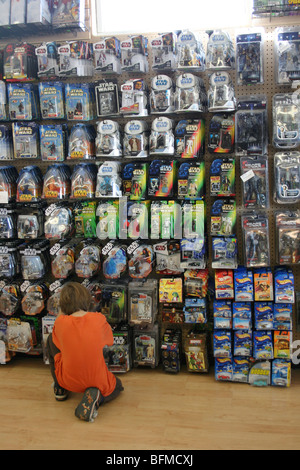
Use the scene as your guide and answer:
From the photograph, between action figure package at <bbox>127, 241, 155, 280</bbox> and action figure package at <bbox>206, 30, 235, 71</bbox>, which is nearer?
action figure package at <bbox>206, 30, 235, 71</bbox>

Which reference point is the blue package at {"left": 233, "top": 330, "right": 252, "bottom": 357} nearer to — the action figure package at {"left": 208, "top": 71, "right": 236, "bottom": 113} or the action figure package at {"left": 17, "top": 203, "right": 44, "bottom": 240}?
the action figure package at {"left": 208, "top": 71, "right": 236, "bottom": 113}

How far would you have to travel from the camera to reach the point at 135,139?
325cm

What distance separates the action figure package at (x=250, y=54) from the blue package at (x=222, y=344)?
1.83m

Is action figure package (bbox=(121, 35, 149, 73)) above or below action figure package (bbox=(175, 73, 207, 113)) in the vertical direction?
above

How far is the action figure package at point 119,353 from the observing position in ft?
11.2

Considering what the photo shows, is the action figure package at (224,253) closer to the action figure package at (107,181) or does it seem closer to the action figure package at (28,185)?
the action figure package at (107,181)

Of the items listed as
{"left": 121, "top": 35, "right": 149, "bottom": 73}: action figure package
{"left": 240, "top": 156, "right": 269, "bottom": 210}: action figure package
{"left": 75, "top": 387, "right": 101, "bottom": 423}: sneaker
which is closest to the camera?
{"left": 75, "top": 387, "right": 101, "bottom": 423}: sneaker

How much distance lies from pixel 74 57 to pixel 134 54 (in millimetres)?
451

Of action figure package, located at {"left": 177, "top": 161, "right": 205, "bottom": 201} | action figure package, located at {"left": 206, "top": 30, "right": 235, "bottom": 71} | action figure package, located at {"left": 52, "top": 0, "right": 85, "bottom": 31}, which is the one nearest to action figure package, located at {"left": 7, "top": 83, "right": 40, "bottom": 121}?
action figure package, located at {"left": 52, "top": 0, "right": 85, "bottom": 31}

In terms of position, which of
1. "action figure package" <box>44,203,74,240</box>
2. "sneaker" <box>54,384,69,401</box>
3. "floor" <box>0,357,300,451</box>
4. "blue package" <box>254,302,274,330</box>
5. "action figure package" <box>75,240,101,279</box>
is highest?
"action figure package" <box>44,203,74,240</box>

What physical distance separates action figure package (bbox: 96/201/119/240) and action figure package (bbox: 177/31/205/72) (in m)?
1.11

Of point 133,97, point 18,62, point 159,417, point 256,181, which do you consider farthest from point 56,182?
point 159,417

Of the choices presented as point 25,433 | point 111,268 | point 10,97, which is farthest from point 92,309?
point 10,97

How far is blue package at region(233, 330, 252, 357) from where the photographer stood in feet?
10.6
